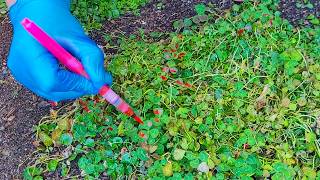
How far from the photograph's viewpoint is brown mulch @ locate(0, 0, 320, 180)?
195 centimetres

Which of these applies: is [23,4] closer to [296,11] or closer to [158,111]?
[158,111]

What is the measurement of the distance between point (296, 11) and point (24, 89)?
1050 mm

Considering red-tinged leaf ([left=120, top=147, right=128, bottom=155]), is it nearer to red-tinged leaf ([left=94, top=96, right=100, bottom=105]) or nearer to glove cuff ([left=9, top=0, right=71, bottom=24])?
red-tinged leaf ([left=94, top=96, right=100, bottom=105])

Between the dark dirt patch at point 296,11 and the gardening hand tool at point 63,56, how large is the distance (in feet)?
2.39

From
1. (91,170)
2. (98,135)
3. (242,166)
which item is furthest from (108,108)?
(242,166)

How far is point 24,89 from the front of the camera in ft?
6.81

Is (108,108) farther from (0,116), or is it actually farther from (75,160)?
(0,116)

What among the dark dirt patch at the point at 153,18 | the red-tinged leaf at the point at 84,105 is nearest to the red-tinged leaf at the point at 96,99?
the red-tinged leaf at the point at 84,105

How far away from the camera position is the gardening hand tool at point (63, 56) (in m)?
1.51

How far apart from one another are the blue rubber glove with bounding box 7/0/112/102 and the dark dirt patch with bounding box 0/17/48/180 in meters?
0.27

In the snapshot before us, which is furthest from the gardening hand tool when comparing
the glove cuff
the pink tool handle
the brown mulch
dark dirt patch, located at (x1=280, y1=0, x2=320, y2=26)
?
dark dirt patch, located at (x1=280, y1=0, x2=320, y2=26)

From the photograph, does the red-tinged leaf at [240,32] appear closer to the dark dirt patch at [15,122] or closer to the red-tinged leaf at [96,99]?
the red-tinged leaf at [96,99]

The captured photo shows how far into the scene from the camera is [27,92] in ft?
6.77

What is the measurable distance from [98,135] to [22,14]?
0.46 meters
